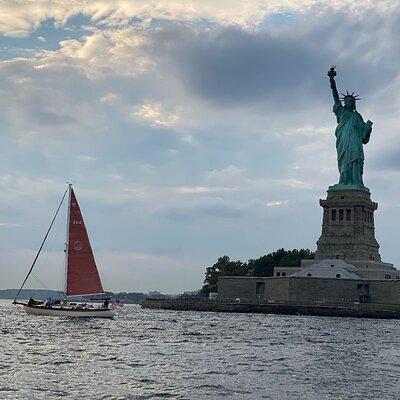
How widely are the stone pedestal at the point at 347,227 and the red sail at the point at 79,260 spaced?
197 ft

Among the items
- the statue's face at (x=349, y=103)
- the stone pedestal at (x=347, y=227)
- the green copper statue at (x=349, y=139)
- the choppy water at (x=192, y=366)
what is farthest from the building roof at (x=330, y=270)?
the choppy water at (x=192, y=366)

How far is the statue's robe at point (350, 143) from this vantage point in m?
134

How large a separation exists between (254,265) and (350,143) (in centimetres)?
4454

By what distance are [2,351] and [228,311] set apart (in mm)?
83451

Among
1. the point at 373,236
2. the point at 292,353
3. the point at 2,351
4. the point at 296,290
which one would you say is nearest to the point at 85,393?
the point at 2,351

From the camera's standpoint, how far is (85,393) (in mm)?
28125

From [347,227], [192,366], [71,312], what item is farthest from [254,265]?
[192,366]

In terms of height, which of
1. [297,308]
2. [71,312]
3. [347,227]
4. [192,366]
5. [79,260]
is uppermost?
[347,227]

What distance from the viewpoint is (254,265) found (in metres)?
168

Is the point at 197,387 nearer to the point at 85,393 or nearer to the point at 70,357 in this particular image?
the point at 85,393

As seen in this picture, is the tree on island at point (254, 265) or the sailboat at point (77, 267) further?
the tree on island at point (254, 265)

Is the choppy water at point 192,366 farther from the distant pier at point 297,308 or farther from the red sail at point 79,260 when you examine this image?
the distant pier at point 297,308

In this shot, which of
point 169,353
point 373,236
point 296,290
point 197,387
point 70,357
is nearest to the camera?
point 197,387

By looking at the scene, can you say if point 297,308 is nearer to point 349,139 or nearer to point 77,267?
point 349,139
